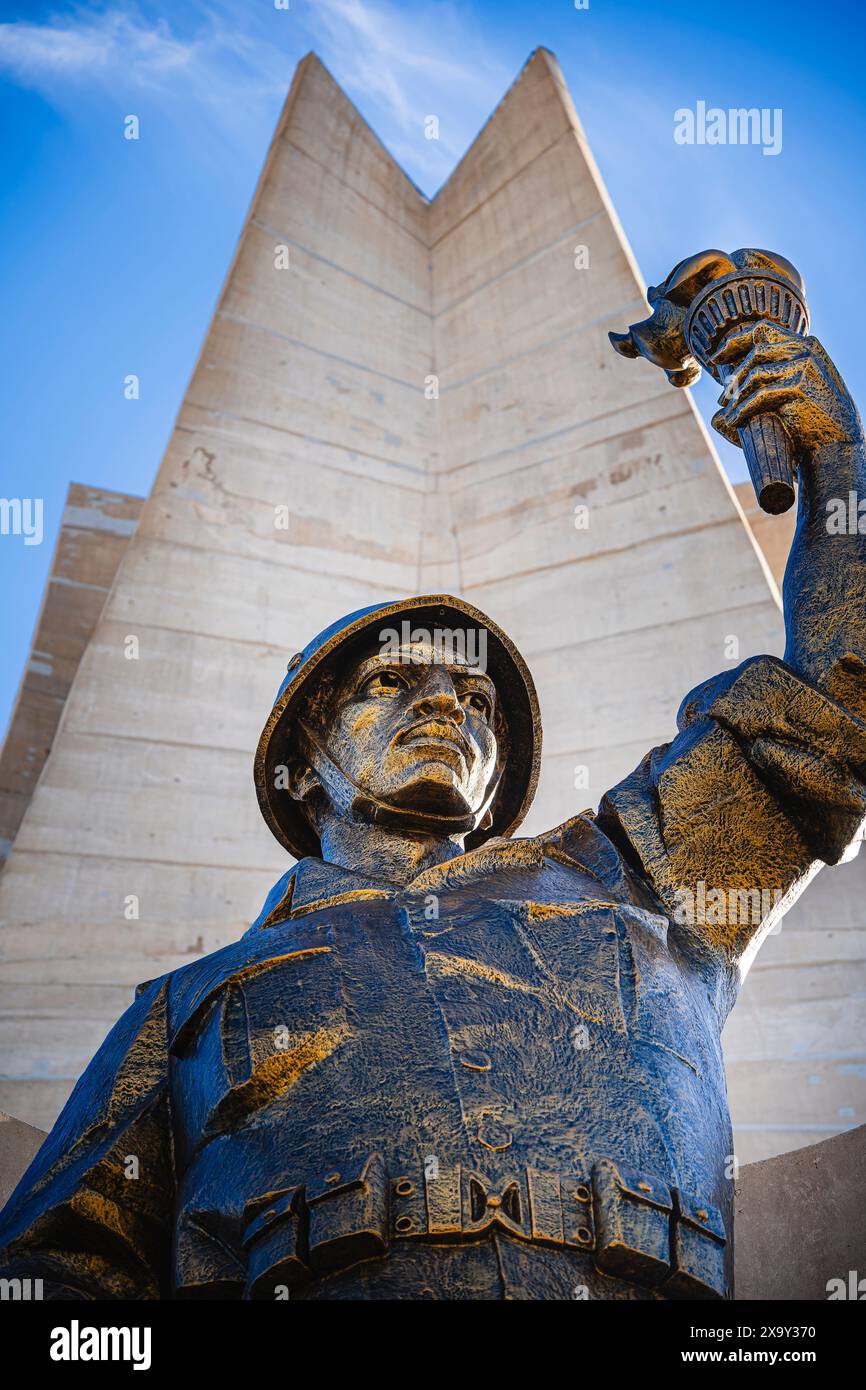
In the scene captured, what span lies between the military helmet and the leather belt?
1450mm

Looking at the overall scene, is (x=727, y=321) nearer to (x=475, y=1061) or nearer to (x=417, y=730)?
(x=417, y=730)

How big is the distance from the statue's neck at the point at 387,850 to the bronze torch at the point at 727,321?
1.03 metres

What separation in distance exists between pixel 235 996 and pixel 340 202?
26.0ft

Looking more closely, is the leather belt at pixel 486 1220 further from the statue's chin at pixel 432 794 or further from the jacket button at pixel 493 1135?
the statue's chin at pixel 432 794

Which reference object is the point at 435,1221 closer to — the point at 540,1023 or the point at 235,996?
the point at 540,1023

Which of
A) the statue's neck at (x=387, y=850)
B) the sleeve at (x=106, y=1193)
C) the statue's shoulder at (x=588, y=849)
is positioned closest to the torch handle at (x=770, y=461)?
the statue's shoulder at (x=588, y=849)

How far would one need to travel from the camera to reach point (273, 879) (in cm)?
587

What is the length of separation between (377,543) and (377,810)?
14.8 ft

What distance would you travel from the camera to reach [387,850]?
2961mm

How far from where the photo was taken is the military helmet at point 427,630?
10.7ft

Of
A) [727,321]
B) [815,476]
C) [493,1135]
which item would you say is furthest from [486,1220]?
[727,321]

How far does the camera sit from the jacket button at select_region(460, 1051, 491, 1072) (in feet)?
6.82

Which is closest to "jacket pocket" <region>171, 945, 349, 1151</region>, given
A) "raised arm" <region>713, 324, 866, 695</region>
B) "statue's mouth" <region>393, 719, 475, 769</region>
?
"statue's mouth" <region>393, 719, 475, 769</region>

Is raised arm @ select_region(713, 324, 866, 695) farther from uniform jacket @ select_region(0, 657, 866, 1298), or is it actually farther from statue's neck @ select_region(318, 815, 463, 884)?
statue's neck @ select_region(318, 815, 463, 884)
